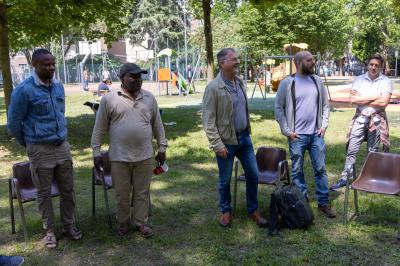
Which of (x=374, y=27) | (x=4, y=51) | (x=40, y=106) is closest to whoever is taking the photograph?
(x=40, y=106)

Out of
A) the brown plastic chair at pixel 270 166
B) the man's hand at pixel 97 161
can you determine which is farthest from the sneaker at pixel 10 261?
the brown plastic chair at pixel 270 166

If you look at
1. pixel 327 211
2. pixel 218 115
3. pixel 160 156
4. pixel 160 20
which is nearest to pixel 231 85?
pixel 218 115

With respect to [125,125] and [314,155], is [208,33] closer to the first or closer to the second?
[314,155]

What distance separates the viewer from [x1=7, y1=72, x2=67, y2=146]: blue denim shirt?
434 cm

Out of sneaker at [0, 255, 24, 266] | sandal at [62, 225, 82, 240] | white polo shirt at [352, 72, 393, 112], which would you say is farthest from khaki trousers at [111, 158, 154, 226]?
white polo shirt at [352, 72, 393, 112]

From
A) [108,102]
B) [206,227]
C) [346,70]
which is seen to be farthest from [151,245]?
[346,70]

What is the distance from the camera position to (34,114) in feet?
14.5

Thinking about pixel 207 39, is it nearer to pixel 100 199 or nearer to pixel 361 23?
pixel 100 199

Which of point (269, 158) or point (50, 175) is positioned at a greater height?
point (50, 175)

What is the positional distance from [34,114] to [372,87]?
13.4ft

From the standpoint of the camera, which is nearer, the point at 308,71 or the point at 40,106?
the point at 40,106

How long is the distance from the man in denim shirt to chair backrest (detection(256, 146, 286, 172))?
7.60 ft

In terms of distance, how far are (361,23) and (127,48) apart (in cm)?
3691

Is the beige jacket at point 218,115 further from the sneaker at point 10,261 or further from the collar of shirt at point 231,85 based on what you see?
the sneaker at point 10,261
